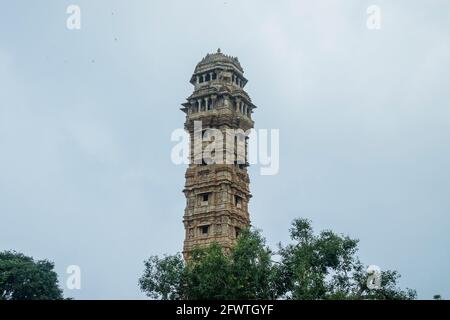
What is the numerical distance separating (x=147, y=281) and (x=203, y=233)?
66.7 ft

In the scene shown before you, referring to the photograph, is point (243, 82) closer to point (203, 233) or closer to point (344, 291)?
point (203, 233)

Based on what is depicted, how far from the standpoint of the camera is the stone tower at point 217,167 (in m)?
64.1

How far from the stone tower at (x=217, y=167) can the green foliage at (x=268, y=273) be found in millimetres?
17590

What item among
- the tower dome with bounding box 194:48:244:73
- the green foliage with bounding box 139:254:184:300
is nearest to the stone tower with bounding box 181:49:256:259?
the tower dome with bounding box 194:48:244:73

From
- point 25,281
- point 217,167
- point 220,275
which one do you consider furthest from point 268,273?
point 25,281

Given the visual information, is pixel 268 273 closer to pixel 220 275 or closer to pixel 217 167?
pixel 220 275

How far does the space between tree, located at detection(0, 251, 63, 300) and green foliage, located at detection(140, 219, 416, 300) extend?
1148 inches

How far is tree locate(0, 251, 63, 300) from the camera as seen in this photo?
220ft

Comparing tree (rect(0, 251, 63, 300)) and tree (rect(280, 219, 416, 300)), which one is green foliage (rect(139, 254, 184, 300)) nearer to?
tree (rect(280, 219, 416, 300))

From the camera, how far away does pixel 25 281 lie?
68.1m

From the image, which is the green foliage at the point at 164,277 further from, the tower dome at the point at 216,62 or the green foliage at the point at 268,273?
the tower dome at the point at 216,62

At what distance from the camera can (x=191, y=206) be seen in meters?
66.4

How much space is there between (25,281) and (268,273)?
125ft
